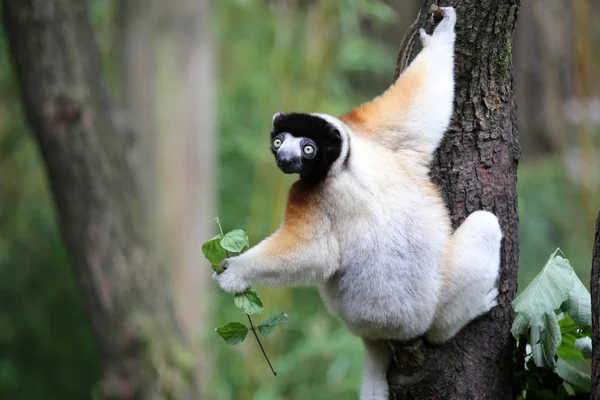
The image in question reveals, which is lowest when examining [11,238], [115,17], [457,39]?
[11,238]

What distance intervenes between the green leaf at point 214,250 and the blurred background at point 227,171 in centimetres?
214

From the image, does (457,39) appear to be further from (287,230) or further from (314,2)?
(314,2)

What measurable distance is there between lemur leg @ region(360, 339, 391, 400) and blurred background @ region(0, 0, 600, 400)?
1772mm

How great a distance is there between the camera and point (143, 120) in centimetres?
478

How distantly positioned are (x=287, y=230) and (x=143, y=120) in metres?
2.82

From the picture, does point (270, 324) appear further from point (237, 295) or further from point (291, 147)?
point (291, 147)

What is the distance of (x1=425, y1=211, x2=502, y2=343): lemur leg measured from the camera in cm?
217

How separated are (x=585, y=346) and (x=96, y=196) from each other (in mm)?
2677

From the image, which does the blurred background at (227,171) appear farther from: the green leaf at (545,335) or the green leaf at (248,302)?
the green leaf at (248,302)

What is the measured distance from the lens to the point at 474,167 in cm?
222

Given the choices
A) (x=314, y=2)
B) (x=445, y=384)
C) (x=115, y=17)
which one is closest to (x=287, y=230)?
(x=445, y=384)

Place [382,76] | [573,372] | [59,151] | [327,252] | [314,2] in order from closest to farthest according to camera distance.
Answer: [327,252] < [573,372] < [59,151] < [314,2] < [382,76]

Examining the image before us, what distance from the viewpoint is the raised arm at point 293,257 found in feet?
7.04

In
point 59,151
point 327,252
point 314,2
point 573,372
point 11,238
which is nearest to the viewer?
point 327,252
